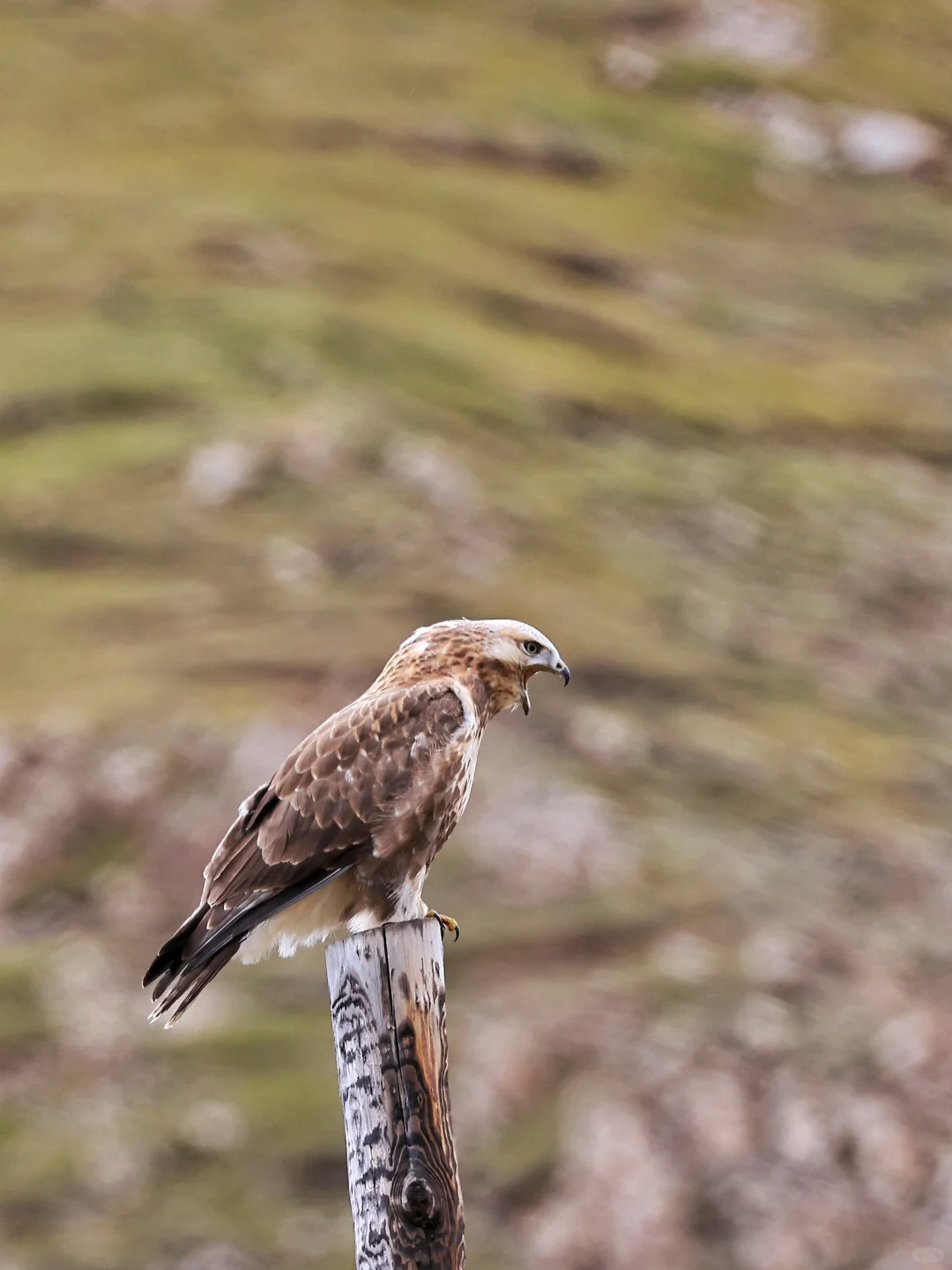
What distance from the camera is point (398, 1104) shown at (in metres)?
6.07

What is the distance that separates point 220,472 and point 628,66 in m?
20.5

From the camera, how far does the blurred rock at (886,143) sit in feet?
126

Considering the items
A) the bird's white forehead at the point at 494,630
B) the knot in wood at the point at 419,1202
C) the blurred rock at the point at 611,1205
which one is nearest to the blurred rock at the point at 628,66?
the blurred rock at the point at 611,1205

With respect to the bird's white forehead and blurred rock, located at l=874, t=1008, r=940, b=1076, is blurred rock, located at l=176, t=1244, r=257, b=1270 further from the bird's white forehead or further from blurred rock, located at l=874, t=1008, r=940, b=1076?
the bird's white forehead

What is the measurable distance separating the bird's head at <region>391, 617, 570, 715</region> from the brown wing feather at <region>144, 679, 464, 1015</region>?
0.20 meters

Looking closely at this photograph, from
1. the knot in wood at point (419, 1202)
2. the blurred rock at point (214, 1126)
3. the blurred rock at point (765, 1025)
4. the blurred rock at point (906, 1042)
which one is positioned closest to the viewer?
the knot in wood at point (419, 1202)

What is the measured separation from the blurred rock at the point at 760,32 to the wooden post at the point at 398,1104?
119 ft

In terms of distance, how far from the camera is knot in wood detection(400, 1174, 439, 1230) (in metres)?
6.00

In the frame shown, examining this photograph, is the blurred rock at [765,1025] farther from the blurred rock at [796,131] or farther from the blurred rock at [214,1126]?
the blurred rock at [796,131]

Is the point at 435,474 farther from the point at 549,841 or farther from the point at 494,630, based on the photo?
the point at 494,630

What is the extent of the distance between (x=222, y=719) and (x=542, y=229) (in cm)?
1615

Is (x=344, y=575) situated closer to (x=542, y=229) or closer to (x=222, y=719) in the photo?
(x=222, y=719)

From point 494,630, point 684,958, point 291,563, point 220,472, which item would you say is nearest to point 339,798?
point 494,630

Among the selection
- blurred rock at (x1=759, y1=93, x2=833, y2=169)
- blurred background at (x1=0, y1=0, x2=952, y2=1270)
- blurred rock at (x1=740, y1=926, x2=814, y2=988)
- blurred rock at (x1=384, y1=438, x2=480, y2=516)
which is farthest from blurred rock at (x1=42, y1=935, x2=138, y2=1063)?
blurred rock at (x1=759, y1=93, x2=833, y2=169)
